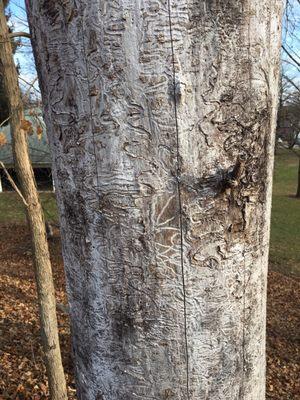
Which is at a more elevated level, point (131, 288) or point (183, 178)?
point (183, 178)

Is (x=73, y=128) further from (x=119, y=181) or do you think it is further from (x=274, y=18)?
(x=274, y=18)

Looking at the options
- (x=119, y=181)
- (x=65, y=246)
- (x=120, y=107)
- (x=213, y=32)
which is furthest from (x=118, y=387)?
(x=213, y=32)

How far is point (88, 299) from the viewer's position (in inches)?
26.0

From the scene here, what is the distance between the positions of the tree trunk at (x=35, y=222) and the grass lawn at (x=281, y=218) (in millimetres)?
4427

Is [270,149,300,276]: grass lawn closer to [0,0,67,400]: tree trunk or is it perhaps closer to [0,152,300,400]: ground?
[0,152,300,400]: ground

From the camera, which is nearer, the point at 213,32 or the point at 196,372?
the point at 213,32

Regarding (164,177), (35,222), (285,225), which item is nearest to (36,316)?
(35,222)

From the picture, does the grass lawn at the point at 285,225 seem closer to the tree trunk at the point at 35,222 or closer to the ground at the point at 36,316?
the ground at the point at 36,316

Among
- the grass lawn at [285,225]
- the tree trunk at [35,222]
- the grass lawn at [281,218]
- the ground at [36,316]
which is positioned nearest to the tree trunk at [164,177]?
the tree trunk at [35,222]

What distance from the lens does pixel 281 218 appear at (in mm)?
17672

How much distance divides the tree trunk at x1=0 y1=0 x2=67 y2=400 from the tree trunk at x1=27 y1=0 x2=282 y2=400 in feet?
11.4

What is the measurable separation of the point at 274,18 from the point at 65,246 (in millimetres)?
533

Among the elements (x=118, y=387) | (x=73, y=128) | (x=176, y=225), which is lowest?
(x=118, y=387)

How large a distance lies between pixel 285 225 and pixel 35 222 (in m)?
14.6
